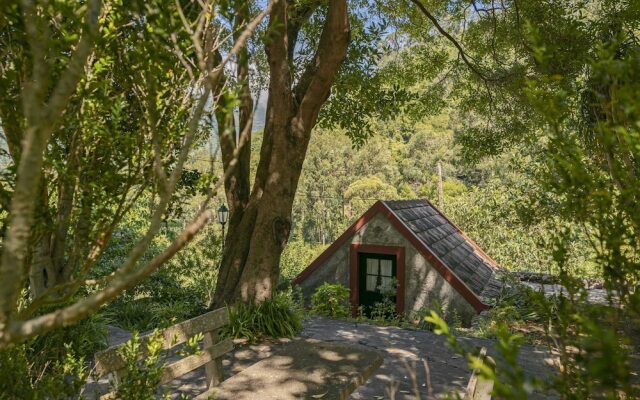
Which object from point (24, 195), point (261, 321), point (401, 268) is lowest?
point (261, 321)

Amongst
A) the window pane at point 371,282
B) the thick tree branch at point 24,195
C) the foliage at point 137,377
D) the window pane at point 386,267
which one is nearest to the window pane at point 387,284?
the window pane at point 386,267

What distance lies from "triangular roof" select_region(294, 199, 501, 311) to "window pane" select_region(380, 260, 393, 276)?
1054 millimetres

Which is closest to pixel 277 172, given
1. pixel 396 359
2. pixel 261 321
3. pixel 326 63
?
pixel 326 63

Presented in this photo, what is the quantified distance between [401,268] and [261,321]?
6135 mm

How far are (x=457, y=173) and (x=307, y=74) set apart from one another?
4649 centimetres

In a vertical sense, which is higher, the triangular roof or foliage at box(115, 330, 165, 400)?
the triangular roof

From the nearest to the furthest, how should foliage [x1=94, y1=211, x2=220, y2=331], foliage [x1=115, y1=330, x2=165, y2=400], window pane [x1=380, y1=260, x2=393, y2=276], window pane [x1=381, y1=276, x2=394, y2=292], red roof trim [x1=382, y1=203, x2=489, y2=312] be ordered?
foliage [x1=115, y1=330, x2=165, y2=400] → foliage [x1=94, y1=211, x2=220, y2=331] → red roof trim [x1=382, y1=203, x2=489, y2=312] → window pane [x1=381, y1=276, x2=394, y2=292] → window pane [x1=380, y1=260, x2=393, y2=276]

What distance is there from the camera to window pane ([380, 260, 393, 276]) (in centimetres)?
1307

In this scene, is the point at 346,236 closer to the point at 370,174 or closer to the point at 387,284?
the point at 387,284

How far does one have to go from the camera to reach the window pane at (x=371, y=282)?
13.3m

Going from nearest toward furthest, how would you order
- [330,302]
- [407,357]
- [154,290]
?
[407,357], [330,302], [154,290]

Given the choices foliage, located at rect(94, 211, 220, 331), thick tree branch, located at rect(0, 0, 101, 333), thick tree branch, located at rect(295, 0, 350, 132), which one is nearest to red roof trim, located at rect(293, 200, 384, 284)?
foliage, located at rect(94, 211, 220, 331)

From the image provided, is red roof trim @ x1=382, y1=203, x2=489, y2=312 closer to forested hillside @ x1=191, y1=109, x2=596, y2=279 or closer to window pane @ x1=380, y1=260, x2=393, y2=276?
window pane @ x1=380, y1=260, x2=393, y2=276

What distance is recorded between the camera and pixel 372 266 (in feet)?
43.6
